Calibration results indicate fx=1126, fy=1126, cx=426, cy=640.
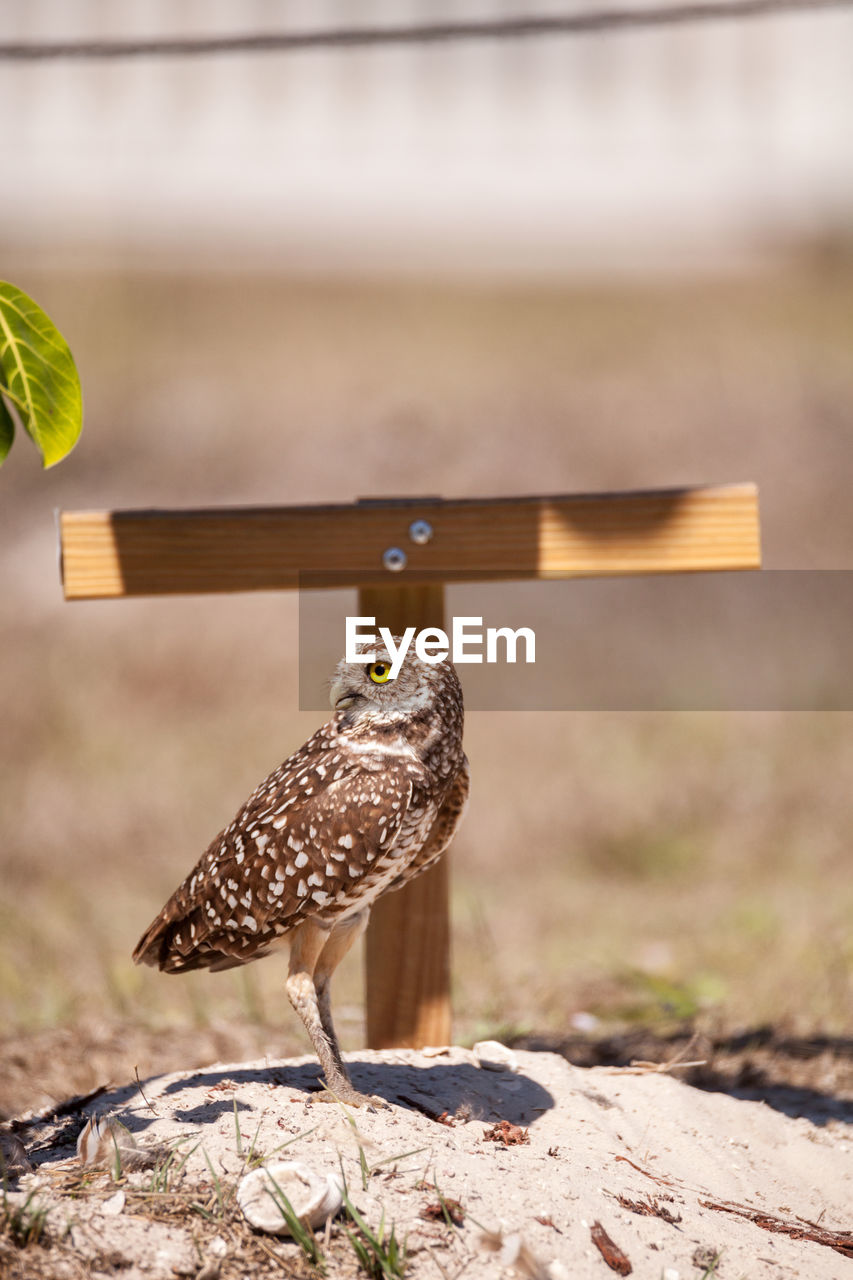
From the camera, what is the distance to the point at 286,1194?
2.21 meters

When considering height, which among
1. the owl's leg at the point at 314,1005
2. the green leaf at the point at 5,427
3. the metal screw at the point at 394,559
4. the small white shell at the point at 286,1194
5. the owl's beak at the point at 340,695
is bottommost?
the small white shell at the point at 286,1194

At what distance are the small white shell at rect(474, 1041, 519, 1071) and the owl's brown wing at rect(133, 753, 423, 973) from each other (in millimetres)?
880

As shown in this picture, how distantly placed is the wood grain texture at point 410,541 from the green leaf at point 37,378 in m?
0.52

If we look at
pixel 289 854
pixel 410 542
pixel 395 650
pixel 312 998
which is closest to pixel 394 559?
pixel 410 542

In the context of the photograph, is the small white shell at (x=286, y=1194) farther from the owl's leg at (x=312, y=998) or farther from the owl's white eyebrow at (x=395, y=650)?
the owl's white eyebrow at (x=395, y=650)

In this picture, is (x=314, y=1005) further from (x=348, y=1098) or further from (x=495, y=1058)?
(x=495, y=1058)

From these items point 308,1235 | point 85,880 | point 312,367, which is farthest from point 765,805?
point 312,367

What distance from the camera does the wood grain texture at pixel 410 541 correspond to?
3053mm

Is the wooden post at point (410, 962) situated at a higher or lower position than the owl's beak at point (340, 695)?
lower

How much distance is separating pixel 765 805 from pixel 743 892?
1.21m

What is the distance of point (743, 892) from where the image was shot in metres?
6.61

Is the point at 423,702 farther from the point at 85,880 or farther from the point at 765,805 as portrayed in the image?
the point at 765,805

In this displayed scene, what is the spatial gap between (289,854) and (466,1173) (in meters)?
0.81

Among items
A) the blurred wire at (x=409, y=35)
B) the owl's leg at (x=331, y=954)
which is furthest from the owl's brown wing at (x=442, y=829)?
the blurred wire at (x=409, y=35)
